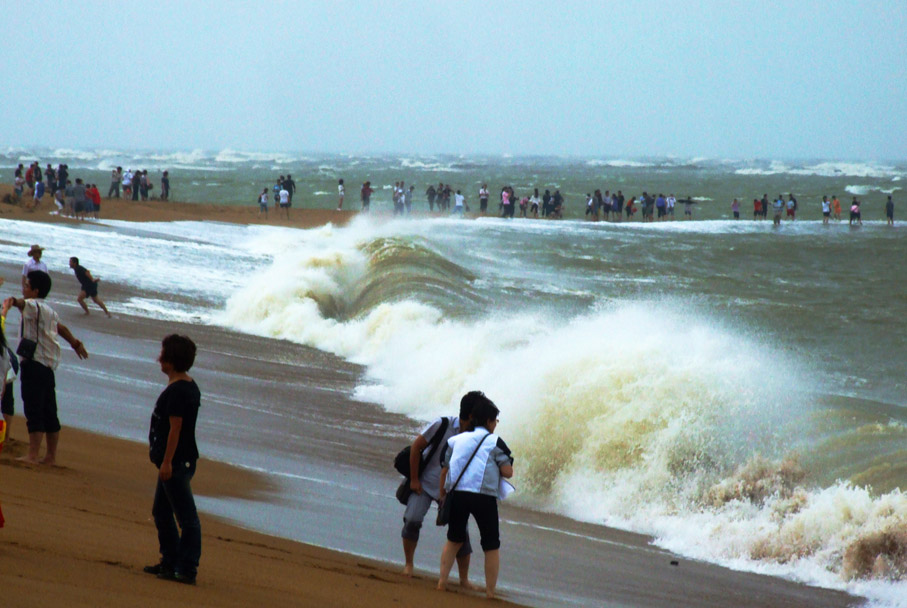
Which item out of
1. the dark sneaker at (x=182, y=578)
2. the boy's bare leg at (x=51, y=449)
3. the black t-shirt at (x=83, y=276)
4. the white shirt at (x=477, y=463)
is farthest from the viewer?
the black t-shirt at (x=83, y=276)

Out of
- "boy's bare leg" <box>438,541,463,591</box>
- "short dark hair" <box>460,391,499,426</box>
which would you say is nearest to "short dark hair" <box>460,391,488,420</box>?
"short dark hair" <box>460,391,499,426</box>

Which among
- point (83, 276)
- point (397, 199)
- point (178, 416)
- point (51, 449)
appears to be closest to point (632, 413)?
point (51, 449)

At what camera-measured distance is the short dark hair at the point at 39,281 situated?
7.82m

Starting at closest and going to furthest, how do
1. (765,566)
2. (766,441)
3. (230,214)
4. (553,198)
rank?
(765,566), (766,441), (230,214), (553,198)

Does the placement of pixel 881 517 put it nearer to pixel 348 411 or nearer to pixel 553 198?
pixel 348 411

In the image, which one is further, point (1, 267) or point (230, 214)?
point (230, 214)

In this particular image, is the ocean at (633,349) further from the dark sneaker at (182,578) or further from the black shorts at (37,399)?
the dark sneaker at (182,578)

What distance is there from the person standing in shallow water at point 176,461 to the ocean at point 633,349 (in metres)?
5.18

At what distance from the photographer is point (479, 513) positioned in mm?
6395

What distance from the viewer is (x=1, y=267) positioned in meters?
22.4

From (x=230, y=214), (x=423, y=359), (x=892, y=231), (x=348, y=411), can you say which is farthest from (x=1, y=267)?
(x=892, y=231)

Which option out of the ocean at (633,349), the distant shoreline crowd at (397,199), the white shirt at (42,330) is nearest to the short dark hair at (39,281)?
the white shirt at (42,330)

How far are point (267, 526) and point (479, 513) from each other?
2.03 metres

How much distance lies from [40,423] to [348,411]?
5.75 meters
